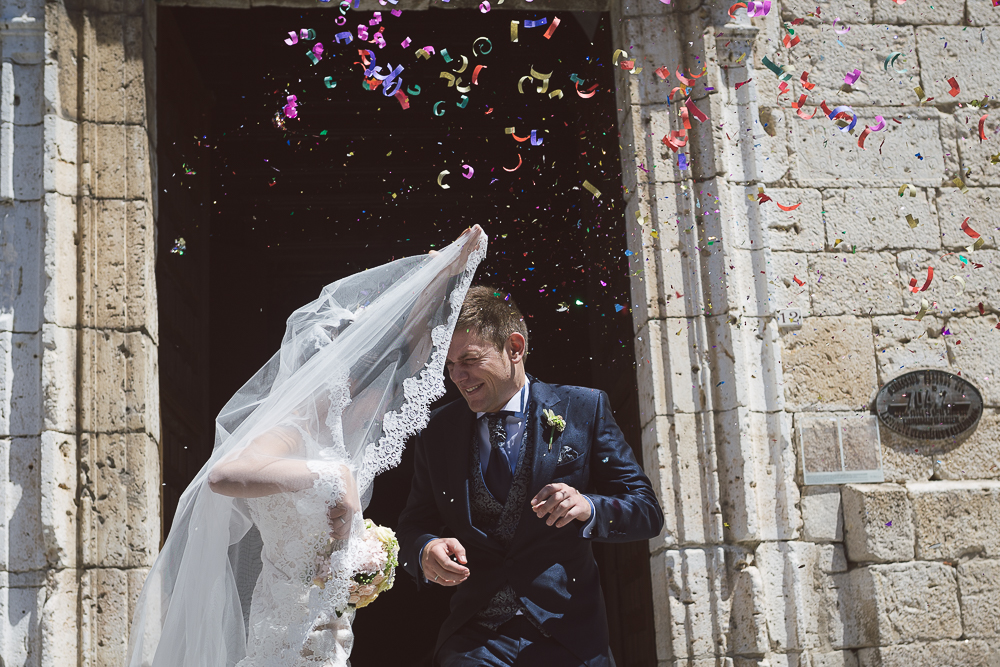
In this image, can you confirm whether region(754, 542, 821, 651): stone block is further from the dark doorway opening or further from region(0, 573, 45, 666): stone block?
region(0, 573, 45, 666): stone block

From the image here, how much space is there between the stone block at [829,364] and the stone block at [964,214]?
689 mm

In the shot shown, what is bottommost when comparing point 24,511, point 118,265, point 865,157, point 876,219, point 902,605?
point 902,605

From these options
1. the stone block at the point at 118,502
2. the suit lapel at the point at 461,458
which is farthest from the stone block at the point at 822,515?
the stone block at the point at 118,502

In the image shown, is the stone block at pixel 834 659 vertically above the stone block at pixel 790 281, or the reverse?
the stone block at pixel 790 281

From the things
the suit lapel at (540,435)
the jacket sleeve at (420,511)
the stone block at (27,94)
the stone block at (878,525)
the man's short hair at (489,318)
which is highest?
the stone block at (27,94)

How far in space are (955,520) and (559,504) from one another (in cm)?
259

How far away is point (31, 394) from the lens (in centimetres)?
418

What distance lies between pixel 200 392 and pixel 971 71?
5.51 metres

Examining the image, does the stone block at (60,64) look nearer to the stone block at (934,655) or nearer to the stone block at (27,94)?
the stone block at (27,94)

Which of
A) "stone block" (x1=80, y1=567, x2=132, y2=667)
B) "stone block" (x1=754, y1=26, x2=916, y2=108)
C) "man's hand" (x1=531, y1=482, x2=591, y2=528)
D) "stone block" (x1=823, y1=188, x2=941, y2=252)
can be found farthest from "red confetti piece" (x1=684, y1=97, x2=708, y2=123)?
"stone block" (x1=80, y1=567, x2=132, y2=667)

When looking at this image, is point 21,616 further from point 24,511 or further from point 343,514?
point 343,514

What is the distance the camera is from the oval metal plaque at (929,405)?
4.56 meters

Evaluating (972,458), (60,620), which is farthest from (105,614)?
(972,458)

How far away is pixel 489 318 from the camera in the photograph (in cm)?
320
